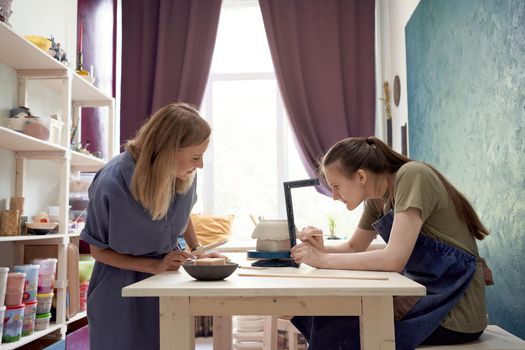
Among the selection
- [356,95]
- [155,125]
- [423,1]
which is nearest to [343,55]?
[356,95]

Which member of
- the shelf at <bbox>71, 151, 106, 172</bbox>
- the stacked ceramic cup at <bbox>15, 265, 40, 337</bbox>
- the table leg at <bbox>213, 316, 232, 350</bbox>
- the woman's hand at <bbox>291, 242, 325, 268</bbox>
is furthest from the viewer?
the shelf at <bbox>71, 151, 106, 172</bbox>

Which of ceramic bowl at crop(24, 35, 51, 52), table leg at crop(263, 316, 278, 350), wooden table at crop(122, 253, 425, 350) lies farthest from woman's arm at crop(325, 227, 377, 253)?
ceramic bowl at crop(24, 35, 51, 52)

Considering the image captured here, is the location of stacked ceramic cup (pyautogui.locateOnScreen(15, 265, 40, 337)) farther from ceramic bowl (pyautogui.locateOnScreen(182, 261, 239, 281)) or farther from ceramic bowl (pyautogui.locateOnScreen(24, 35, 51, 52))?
ceramic bowl (pyautogui.locateOnScreen(182, 261, 239, 281))

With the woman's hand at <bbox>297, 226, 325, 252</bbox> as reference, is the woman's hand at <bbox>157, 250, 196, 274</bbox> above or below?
below

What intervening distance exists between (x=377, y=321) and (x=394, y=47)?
354cm

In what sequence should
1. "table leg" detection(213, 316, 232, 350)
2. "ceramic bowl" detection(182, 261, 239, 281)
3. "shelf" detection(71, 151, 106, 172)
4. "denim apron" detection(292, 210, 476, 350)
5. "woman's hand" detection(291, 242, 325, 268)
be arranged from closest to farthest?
1. "ceramic bowl" detection(182, 261, 239, 281)
2. "denim apron" detection(292, 210, 476, 350)
3. "woman's hand" detection(291, 242, 325, 268)
4. "table leg" detection(213, 316, 232, 350)
5. "shelf" detection(71, 151, 106, 172)

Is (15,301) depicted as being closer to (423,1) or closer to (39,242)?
(39,242)

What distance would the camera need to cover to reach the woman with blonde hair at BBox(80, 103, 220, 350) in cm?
159

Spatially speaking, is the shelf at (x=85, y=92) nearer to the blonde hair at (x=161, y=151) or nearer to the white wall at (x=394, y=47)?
the blonde hair at (x=161, y=151)

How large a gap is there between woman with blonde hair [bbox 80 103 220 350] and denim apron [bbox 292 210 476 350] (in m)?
0.41

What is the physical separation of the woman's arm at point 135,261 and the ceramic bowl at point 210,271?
0.28 metres

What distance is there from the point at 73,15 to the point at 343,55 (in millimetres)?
2380

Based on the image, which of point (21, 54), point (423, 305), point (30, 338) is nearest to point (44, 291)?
point (30, 338)

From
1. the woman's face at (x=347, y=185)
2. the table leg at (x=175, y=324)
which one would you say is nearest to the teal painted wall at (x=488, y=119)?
the woman's face at (x=347, y=185)
